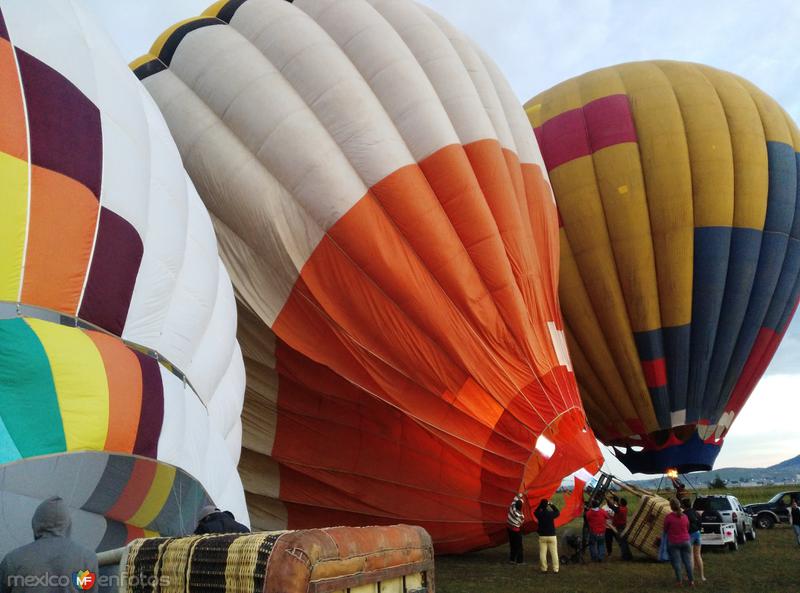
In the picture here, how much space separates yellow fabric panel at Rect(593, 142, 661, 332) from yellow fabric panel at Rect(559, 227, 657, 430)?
0.77 feet

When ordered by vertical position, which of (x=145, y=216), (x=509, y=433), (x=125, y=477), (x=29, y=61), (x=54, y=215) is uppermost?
(x=29, y=61)

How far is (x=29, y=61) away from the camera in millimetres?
4219

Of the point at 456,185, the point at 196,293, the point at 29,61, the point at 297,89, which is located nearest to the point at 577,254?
the point at 456,185

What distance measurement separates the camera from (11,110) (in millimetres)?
3953

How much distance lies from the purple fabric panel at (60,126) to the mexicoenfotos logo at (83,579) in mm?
2198

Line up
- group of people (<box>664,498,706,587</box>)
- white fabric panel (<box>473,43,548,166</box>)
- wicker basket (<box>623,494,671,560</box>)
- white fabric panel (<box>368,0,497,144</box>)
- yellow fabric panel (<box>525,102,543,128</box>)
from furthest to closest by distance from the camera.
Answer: yellow fabric panel (<box>525,102,543,128</box>) < white fabric panel (<box>473,43,548,166</box>) < wicker basket (<box>623,494,671,560</box>) < white fabric panel (<box>368,0,497,144</box>) < group of people (<box>664,498,706,587</box>)

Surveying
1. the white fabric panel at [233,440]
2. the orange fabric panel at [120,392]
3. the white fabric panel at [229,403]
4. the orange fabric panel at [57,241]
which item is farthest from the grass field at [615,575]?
the orange fabric panel at [57,241]

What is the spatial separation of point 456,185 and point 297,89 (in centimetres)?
183

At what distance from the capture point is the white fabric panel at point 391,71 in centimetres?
811

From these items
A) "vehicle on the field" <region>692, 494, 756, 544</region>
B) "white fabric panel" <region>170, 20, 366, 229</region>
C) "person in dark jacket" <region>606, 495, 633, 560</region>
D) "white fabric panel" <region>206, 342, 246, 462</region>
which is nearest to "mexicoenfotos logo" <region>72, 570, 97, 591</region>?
"white fabric panel" <region>206, 342, 246, 462</region>

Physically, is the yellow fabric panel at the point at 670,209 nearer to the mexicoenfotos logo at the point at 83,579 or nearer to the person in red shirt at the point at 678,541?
the person in red shirt at the point at 678,541

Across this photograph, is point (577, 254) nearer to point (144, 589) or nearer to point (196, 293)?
point (196, 293)

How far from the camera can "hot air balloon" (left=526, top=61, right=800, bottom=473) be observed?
12.1 meters

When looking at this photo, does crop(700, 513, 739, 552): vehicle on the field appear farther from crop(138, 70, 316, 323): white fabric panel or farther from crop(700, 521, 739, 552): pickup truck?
crop(138, 70, 316, 323): white fabric panel
